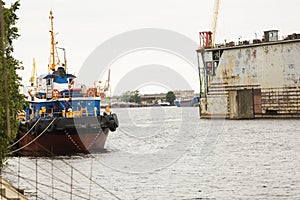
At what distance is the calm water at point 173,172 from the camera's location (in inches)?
971

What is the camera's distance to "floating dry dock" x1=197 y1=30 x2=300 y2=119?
73.1 m

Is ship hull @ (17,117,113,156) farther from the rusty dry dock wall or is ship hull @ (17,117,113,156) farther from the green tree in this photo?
the rusty dry dock wall

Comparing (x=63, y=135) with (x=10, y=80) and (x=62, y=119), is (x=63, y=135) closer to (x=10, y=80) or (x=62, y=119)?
(x=62, y=119)

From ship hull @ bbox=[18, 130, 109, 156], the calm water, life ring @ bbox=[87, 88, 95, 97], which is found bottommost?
the calm water

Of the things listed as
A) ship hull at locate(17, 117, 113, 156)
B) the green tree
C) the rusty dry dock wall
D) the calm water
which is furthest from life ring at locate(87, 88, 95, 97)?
the rusty dry dock wall

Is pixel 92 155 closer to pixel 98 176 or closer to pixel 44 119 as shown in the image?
pixel 44 119

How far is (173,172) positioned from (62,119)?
9790 mm

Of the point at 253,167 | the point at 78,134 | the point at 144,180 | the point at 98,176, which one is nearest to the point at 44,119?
the point at 78,134

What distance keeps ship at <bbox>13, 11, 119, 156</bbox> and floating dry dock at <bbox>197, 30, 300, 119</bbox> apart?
3717 cm

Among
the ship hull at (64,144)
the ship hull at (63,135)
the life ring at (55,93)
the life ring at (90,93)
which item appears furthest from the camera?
the life ring at (90,93)

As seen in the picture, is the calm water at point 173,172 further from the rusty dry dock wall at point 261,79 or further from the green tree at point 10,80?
the rusty dry dock wall at point 261,79

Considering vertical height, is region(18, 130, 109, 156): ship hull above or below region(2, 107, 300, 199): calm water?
above

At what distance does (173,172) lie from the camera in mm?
31531

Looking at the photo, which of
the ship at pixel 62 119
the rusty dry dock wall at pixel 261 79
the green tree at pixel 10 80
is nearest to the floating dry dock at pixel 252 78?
the rusty dry dock wall at pixel 261 79
